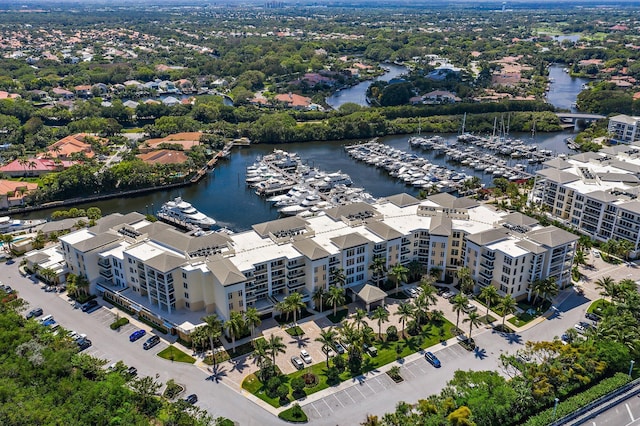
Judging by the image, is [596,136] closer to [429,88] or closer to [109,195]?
[429,88]

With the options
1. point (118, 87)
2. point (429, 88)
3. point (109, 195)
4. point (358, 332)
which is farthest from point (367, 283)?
point (118, 87)

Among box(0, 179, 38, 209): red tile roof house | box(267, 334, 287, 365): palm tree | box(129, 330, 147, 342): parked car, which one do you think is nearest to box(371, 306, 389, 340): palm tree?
box(267, 334, 287, 365): palm tree

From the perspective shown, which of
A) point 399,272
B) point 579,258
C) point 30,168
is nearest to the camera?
point 399,272

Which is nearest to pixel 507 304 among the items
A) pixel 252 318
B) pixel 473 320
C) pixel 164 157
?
pixel 473 320

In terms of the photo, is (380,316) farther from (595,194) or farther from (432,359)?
(595,194)

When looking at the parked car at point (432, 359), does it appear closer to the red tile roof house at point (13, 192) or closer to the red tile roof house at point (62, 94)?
the red tile roof house at point (13, 192)

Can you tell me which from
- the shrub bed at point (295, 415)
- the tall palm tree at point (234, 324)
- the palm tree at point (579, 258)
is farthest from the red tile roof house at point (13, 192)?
the palm tree at point (579, 258)
